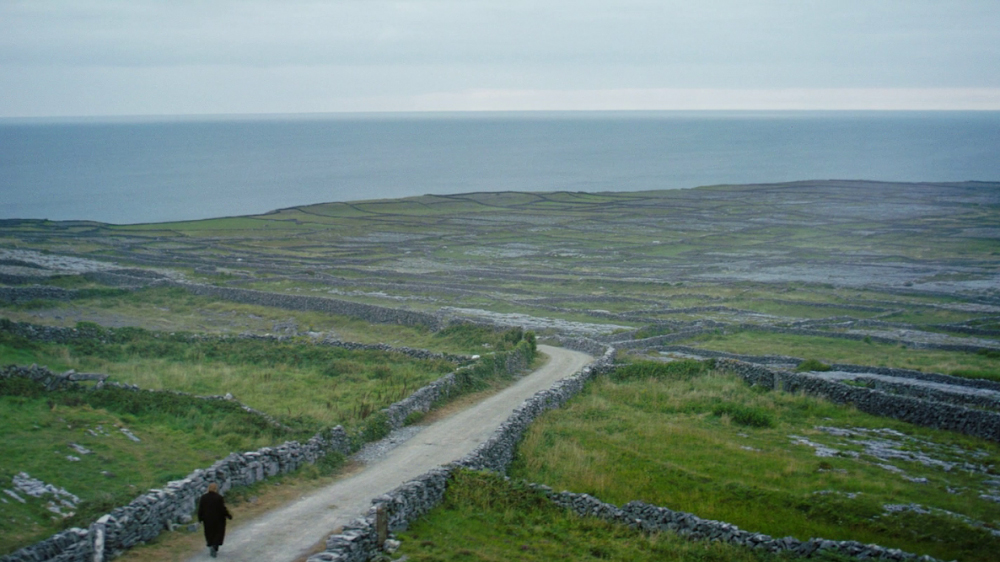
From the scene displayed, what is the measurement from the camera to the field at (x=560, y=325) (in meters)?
20.8

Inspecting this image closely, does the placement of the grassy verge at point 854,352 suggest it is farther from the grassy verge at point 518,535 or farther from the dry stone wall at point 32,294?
the dry stone wall at point 32,294

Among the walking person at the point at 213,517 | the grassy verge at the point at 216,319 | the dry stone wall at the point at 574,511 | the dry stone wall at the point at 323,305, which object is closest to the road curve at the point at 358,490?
the walking person at the point at 213,517

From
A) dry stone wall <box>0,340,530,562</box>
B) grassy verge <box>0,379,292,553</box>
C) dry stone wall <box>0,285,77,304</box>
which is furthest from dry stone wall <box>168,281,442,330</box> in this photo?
grassy verge <box>0,379,292,553</box>

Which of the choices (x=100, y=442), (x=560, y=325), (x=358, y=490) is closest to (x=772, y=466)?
(x=358, y=490)

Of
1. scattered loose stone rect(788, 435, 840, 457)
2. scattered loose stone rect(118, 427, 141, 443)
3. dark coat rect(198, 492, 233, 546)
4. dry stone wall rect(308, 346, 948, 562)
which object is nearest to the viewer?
dark coat rect(198, 492, 233, 546)

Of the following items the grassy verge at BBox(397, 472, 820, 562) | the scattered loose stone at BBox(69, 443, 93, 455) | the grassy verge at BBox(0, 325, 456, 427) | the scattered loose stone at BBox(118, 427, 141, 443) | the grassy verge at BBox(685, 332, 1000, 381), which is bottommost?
the grassy verge at BBox(685, 332, 1000, 381)

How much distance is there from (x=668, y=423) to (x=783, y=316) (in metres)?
36.6

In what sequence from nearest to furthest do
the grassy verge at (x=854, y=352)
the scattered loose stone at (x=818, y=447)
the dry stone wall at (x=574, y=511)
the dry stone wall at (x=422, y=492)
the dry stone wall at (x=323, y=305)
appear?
the dry stone wall at (x=422, y=492)
the dry stone wall at (x=574, y=511)
the scattered loose stone at (x=818, y=447)
the grassy verge at (x=854, y=352)
the dry stone wall at (x=323, y=305)

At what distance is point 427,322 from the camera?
153ft

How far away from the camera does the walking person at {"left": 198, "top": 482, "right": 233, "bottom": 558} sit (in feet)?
49.1

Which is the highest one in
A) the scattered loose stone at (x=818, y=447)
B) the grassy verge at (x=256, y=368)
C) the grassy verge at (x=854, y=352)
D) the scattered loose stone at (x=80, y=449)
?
the scattered loose stone at (x=80, y=449)

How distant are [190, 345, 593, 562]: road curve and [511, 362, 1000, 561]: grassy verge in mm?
1825

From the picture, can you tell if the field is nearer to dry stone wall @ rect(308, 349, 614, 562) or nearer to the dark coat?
dry stone wall @ rect(308, 349, 614, 562)

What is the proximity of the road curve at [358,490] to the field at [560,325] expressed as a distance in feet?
6.48
